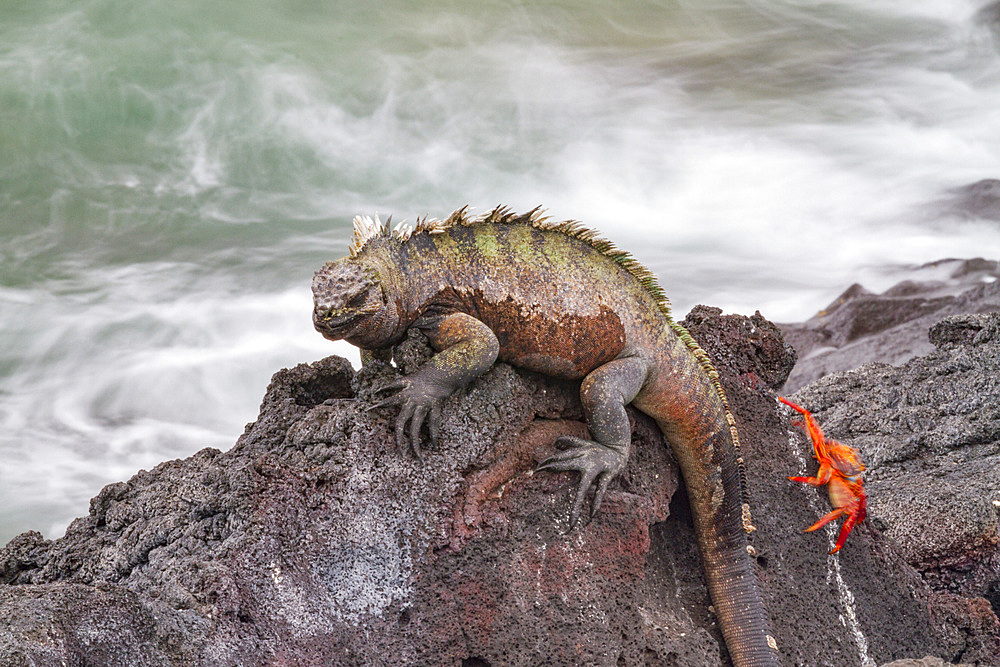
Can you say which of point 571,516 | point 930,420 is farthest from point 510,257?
point 930,420

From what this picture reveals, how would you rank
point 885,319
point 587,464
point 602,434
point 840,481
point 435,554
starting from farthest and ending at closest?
point 885,319 → point 840,481 → point 602,434 → point 587,464 → point 435,554

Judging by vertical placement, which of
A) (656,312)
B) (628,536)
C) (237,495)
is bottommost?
(628,536)

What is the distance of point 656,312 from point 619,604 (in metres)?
1.52

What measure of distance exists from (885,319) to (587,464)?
956cm

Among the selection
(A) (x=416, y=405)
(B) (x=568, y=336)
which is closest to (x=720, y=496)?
→ (B) (x=568, y=336)

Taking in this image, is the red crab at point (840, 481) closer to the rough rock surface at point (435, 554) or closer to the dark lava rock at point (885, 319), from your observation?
the rough rock surface at point (435, 554)

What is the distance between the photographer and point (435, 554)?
3.91m

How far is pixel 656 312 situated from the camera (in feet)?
16.0

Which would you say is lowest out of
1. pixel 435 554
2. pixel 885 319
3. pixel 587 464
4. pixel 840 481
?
pixel 435 554

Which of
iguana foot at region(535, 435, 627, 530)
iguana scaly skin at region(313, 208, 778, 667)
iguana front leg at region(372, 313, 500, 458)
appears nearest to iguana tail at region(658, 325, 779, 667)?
iguana scaly skin at region(313, 208, 778, 667)

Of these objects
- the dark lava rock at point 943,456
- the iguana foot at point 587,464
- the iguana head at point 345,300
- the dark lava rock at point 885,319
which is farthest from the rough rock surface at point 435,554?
the dark lava rock at point 885,319

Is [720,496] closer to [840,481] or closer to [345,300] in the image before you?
[840,481]

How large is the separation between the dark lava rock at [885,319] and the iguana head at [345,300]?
843 cm

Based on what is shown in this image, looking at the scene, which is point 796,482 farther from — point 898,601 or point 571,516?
point 571,516
